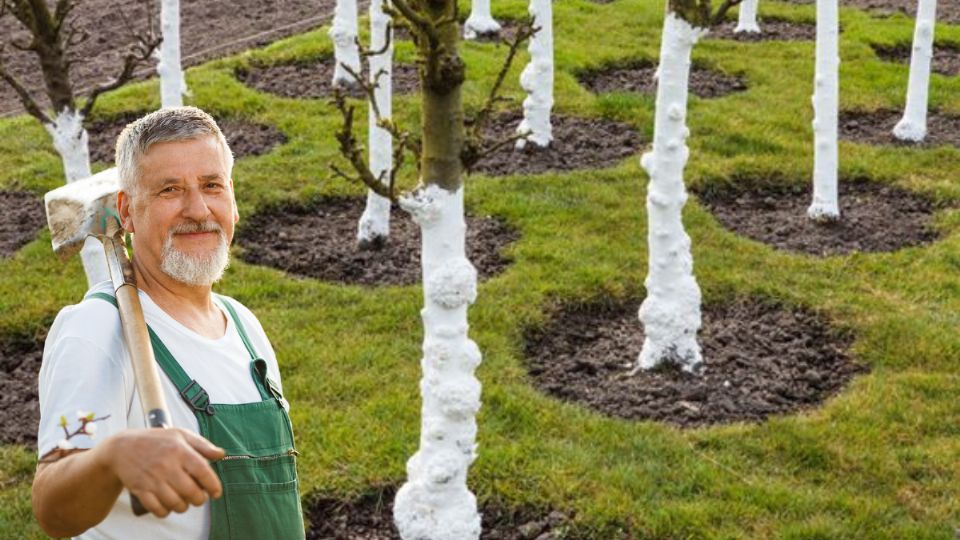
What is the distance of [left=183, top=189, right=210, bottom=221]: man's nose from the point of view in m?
3.33

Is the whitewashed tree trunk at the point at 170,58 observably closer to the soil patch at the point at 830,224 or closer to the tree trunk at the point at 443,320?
the soil patch at the point at 830,224

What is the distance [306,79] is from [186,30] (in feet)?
8.57

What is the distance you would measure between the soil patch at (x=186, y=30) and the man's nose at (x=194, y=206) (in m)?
9.47

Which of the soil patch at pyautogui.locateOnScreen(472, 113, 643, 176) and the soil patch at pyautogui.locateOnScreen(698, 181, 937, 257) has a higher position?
the soil patch at pyautogui.locateOnScreen(472, 113, 643, 176)

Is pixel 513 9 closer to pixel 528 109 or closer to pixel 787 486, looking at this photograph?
pixel 528 109

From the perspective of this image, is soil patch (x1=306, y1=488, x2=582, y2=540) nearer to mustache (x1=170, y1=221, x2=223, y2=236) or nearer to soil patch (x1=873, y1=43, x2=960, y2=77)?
mustache (x1=170, y1=221, x2=223, y2=236)

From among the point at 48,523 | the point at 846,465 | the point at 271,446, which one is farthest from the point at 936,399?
the point at 48,523

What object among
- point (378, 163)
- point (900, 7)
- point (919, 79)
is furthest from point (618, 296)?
point (900, 7)

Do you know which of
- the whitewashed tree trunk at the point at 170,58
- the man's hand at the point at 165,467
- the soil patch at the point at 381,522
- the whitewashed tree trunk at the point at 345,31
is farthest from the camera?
the whitewashed tree trunk at the point at 345,31

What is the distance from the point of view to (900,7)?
1583 cm

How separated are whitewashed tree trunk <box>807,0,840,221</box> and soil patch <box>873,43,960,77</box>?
458 centimetres

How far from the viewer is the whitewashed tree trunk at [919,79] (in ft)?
35.1

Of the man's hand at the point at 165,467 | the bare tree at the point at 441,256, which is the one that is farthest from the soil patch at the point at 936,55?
the man's hand at the point at 165,467

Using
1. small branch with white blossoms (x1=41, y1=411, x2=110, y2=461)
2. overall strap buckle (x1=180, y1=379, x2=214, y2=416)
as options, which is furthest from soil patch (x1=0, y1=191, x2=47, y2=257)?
small branch with white blossoms (x1=41, y1=411, x2=110, y2=461)
